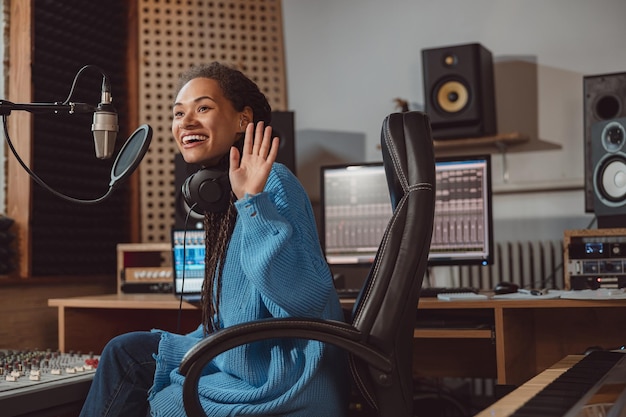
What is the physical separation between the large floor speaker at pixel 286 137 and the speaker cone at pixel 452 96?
25.1 inches

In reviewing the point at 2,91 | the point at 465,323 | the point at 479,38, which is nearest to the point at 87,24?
the point at 2,91

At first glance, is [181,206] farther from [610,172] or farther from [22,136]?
[610,172]

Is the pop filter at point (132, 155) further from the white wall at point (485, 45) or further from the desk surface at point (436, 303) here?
the white wall at point (485, 45)

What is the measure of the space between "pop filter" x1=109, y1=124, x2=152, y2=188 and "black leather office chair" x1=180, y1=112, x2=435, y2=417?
1.18ft

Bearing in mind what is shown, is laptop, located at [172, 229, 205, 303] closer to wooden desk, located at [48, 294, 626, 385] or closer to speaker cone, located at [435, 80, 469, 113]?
wooden desk, located at [48, 294, 626, 385]

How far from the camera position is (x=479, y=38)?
347cm

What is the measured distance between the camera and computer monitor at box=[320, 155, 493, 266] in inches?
104

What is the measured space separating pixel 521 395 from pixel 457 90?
84.9 inches

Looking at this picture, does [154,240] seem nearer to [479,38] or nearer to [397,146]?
[479,38]

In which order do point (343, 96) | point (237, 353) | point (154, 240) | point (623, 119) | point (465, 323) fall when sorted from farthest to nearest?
point (343, 96) → point (154, 240) → point (623, 119) → point (465, 323) → point (237, 353)

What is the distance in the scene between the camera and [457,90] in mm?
3217

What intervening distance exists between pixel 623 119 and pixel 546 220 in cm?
91

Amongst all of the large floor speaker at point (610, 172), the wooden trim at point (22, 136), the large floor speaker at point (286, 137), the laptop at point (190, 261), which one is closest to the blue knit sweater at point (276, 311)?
the laptop at point (190, 261)

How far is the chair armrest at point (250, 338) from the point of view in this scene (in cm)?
134
